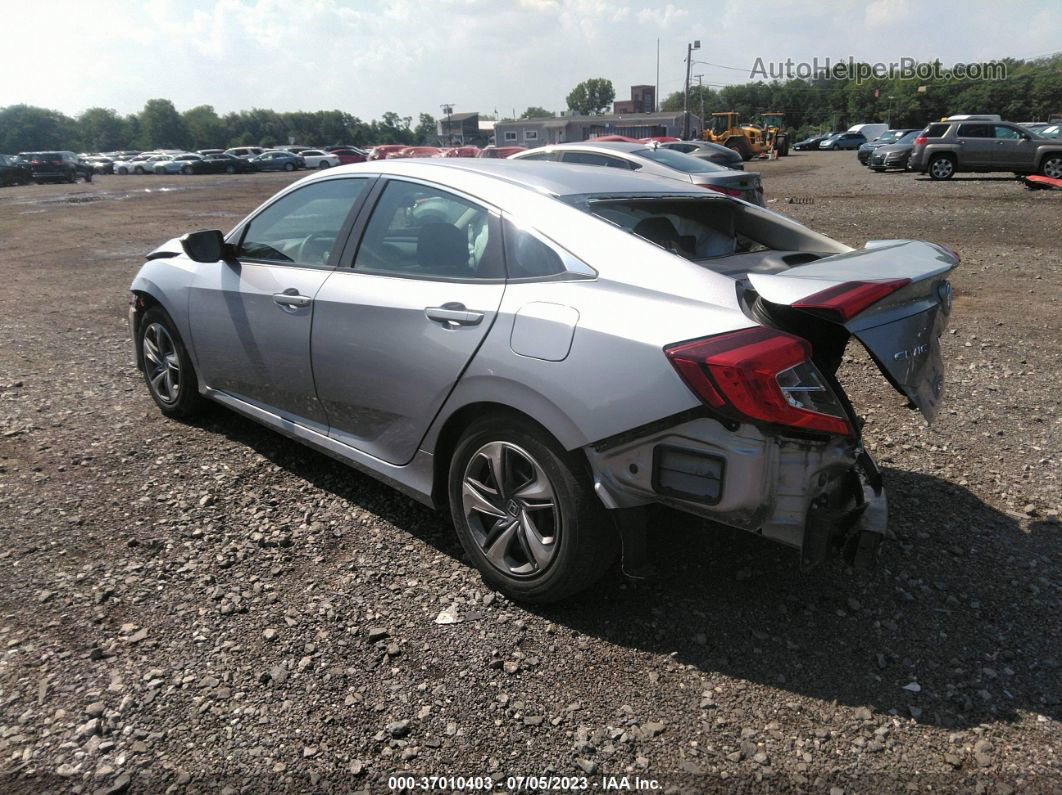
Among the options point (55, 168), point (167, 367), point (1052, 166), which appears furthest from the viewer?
point (55, 168)

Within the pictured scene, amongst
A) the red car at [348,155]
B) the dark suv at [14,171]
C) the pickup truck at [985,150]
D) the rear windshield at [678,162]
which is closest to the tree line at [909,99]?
the red car at [348,155]

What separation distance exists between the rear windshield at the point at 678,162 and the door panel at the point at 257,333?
8553 mm

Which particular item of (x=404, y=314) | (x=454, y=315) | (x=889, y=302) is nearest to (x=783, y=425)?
(x=889, y=302)

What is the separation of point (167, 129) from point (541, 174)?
476ft

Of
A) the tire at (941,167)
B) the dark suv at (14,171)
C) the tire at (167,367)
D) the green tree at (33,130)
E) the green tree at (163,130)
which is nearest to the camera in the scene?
the tire at (167,367)

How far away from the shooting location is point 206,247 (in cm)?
420

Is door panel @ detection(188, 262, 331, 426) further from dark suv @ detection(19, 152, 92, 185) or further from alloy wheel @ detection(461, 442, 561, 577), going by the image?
dark suv @ detection(19, 152, 92, 185)

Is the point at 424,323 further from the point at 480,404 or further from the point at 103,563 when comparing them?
the point at 103,563

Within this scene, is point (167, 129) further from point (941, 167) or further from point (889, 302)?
point (889, 302)

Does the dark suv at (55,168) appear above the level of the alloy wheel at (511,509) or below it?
below

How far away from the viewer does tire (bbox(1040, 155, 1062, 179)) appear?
2170cm

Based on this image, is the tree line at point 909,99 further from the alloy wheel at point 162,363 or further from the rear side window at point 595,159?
the alloy wheel at point 162,363

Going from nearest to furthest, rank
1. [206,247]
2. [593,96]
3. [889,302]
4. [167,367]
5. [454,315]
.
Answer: [889,302] → [454,315] → [206,247] → [167,367] → [593,96]

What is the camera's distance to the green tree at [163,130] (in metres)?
128
